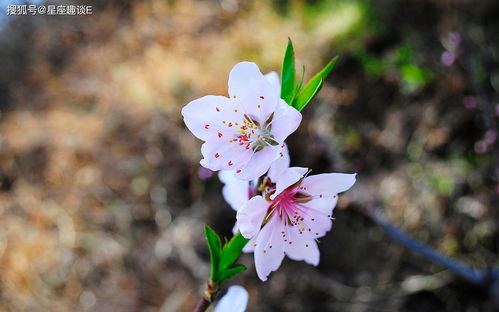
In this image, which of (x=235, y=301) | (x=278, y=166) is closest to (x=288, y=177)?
(x=278, y=166)

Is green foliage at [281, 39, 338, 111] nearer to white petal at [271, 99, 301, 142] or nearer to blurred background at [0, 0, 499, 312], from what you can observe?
white petal at [271, 99, 301, 142]

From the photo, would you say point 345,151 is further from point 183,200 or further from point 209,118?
point 209,118

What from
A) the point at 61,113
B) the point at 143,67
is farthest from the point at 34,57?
the point at 143,67

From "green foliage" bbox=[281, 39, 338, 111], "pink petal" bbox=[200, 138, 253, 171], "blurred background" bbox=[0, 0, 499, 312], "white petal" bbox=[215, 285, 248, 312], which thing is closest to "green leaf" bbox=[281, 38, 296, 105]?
"green foliage" bbox=[281, 39, 338, 111]

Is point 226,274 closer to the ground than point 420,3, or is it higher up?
closer to the ground

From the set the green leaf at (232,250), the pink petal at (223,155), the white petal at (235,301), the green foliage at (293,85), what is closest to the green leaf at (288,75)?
the green foliage at (293,85)

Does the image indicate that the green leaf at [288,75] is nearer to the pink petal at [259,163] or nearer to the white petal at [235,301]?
the pink petal at [259,163]
